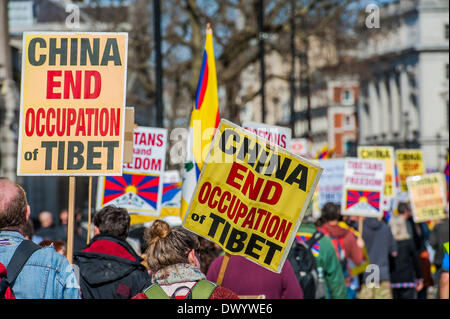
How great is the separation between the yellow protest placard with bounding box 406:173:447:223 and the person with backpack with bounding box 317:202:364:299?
3.69 m

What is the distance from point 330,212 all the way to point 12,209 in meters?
6.42

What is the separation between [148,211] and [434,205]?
6.80 meters

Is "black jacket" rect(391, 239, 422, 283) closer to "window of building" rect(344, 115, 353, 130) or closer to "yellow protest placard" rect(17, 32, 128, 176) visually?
"yellow protest placard" rect(17, 32, 128, 176)

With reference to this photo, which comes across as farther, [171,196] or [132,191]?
[171,196]

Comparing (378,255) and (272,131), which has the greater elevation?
(272,131)

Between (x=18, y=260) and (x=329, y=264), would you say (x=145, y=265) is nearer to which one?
(x=329, y=264)

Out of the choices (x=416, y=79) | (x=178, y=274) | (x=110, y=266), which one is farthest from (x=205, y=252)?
(x=416, y=79)

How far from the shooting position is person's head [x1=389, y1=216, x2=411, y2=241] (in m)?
14.5

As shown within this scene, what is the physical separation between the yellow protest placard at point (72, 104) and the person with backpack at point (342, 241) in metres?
4.43

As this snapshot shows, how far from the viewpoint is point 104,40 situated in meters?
6.64

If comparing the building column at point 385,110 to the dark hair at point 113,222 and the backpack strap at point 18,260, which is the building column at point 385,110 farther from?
the backpack strap at point 18,260

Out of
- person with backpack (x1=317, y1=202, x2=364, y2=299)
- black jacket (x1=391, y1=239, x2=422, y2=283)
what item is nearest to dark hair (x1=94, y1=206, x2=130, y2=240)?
person with backpack (x1=317, y1=202, x2=364, y2=299)

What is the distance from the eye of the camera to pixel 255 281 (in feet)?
22.4

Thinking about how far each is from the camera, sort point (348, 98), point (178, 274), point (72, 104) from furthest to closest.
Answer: point (348, 98) → point (72, 104) → point (178, 274)
